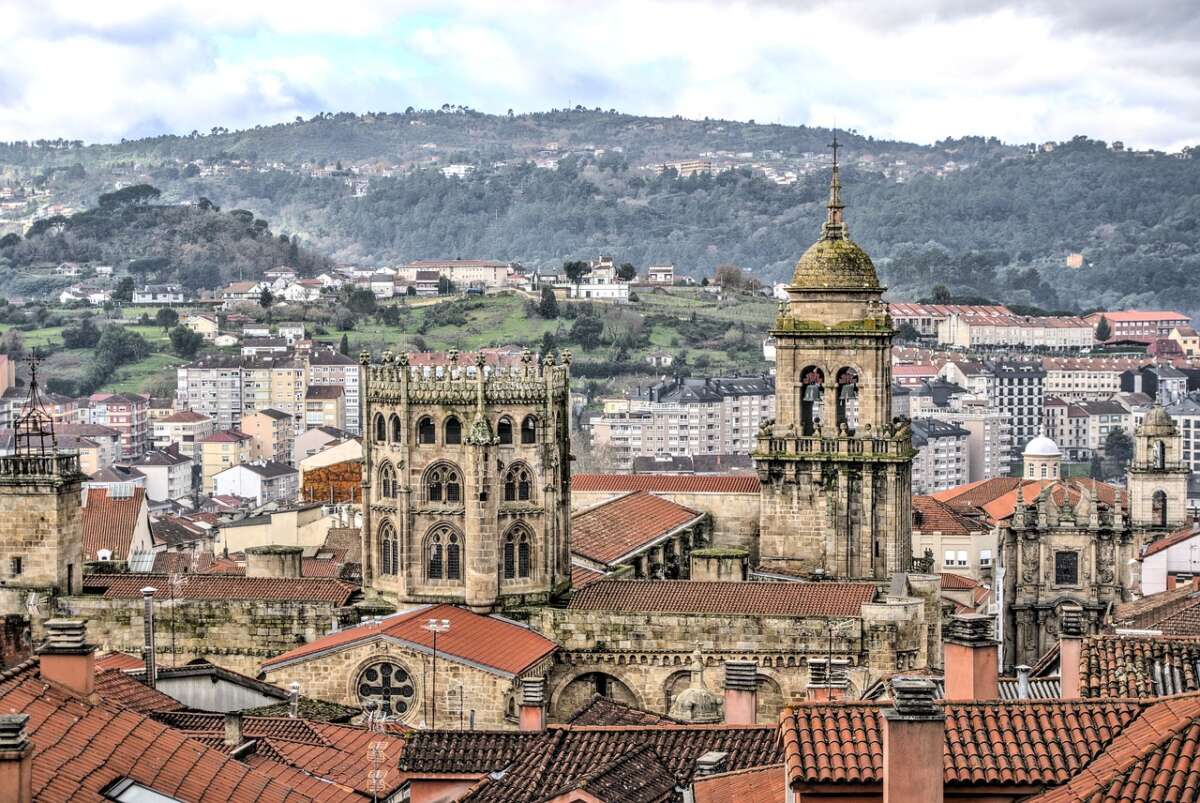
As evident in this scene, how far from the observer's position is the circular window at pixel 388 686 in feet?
161

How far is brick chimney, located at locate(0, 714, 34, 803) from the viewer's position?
61.1 feet

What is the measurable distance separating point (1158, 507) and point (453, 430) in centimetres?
3759

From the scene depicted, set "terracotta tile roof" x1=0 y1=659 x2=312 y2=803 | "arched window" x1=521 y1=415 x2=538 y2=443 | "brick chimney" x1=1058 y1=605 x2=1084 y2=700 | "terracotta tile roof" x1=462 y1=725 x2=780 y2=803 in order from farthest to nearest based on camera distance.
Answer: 1. "arched window" x1=521 y1=415 x2=538 y2=443
2. "terracotta tile roof" x1=462 y1=725 x2=780 y2=803
3. "brick chimney" x1=1058 y1=605 x2=1084 y2=700
4. "terracotta tile roof" x1=0 y1=659 x2=312 y2=803

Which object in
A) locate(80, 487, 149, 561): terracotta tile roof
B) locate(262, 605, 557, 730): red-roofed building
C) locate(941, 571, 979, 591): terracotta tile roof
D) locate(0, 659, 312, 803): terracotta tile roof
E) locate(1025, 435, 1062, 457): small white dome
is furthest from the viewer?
locate(1025, 435, 1062, 457): small white dome

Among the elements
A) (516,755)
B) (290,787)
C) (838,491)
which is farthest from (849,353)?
(290,787)

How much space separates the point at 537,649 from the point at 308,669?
4827 millimetres

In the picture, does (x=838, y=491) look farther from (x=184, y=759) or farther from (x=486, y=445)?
(x=184, y=759)

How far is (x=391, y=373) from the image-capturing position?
176 feet

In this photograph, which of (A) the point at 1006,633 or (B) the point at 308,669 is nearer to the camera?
(B) the point at 308,669

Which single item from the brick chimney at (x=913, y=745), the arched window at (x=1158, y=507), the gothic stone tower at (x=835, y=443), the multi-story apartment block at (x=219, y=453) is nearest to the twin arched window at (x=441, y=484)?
the gothic stone tower at (x=835, y=443)

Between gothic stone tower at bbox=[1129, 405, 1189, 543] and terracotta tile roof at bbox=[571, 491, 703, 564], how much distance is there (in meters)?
22.9

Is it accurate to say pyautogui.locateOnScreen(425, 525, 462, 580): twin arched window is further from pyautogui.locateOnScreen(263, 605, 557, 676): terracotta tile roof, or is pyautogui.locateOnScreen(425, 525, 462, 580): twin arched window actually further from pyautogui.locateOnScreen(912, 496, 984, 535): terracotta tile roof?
pyautogui.locateOnScreen(912, 496, 984, 535): terracotta tile roof

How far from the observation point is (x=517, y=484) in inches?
2080

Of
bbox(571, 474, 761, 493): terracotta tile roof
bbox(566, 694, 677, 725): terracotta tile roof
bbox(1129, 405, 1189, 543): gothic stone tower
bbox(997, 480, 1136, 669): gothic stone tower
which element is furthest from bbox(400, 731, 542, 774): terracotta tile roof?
bbox(1129, 405, 1189, 543): gothic stone tower
